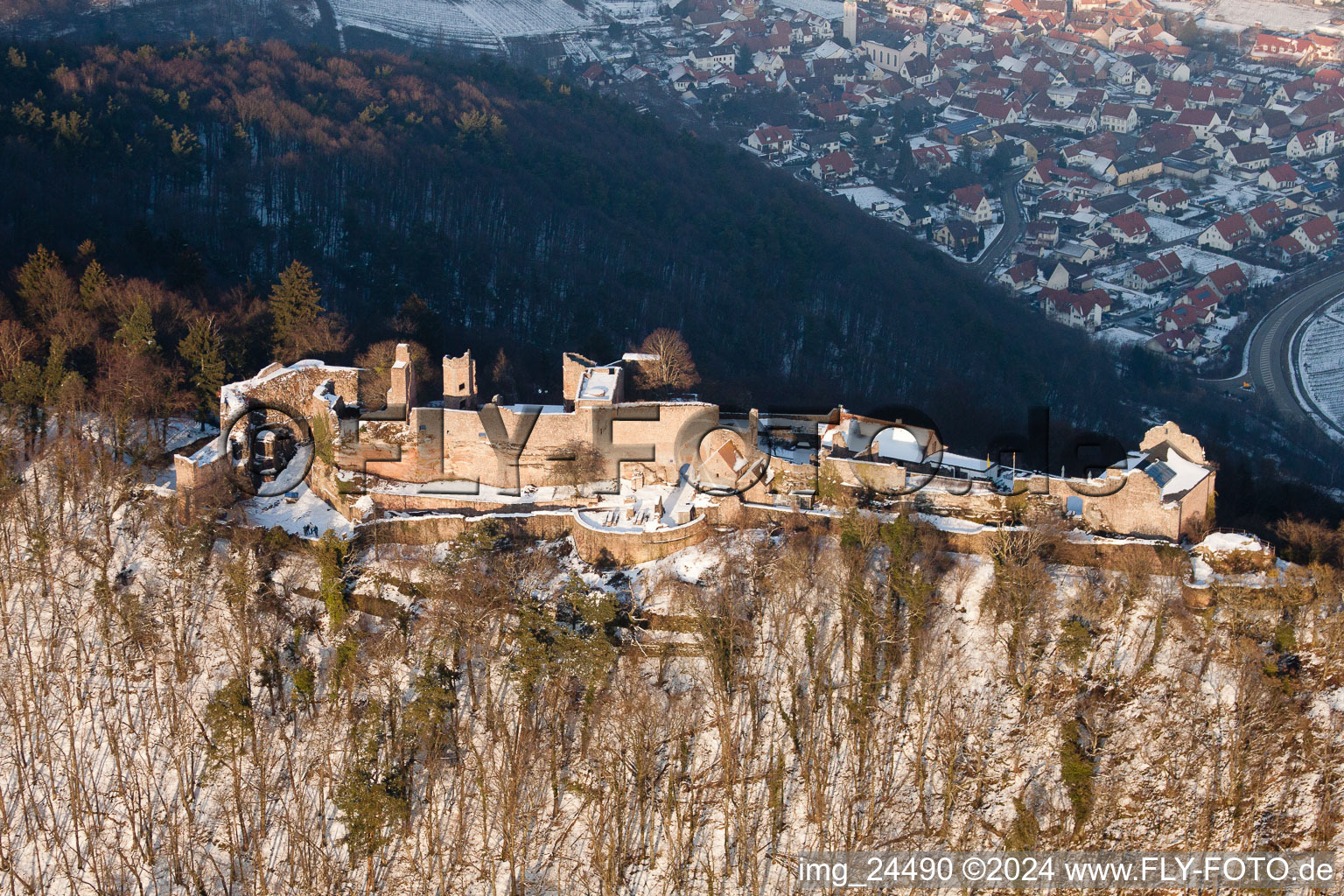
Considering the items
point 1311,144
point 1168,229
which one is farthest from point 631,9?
point 1168,229

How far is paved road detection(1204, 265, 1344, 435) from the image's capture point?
61594mm

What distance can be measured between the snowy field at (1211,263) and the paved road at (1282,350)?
1.96m

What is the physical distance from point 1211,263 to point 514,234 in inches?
1571

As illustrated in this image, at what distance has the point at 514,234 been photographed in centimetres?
5622

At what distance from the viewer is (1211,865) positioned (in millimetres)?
25062

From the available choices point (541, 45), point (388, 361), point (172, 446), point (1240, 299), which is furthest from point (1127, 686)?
point (541, 45)

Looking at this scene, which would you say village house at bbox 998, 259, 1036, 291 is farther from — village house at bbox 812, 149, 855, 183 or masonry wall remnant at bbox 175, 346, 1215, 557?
masonry wall remnant at bbox 175, 346, 1215, 557

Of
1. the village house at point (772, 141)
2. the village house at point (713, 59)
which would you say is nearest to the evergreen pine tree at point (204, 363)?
the village house at point (772, 141)

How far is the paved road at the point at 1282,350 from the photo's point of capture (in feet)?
202

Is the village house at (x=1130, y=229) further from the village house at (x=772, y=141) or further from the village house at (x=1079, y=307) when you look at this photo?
the village house at (x=772, y=141)

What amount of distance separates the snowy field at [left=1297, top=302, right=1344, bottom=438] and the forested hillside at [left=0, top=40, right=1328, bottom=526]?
5520 mm

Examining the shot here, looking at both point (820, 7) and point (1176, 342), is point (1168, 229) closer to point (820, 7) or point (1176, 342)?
point (1176, 342)

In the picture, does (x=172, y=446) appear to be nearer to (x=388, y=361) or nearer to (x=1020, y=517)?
(x=388, y=361)

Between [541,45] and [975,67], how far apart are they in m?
34.4
